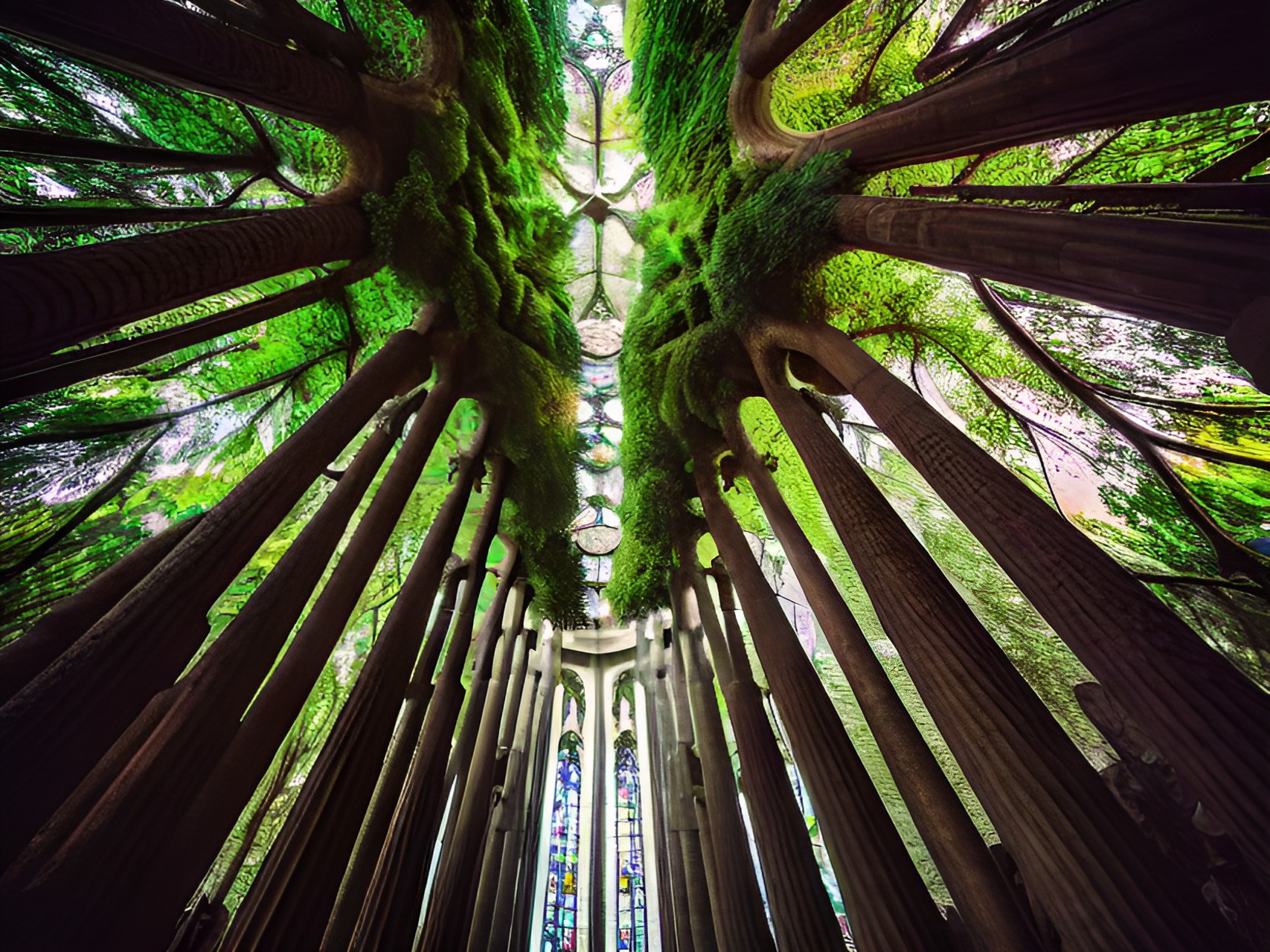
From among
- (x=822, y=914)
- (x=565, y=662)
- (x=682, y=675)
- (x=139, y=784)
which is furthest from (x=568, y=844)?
(x=139, y=784)

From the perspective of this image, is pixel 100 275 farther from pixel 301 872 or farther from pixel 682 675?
pixel 682 675

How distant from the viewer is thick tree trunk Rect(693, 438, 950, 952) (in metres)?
2.46

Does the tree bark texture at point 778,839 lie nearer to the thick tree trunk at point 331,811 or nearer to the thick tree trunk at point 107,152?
the thick tree trunk at point 331,811

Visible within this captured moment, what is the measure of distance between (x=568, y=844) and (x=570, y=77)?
1899 centimetres

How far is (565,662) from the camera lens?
14328mm

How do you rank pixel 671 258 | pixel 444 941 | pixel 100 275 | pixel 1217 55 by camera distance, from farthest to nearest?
pixel 671 258 → pixel 444 941 → pixel 100 275 → pixel 1217 55

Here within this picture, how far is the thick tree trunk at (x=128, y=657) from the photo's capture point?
169 cm

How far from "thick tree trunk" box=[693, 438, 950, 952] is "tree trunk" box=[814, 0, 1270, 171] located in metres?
3.30

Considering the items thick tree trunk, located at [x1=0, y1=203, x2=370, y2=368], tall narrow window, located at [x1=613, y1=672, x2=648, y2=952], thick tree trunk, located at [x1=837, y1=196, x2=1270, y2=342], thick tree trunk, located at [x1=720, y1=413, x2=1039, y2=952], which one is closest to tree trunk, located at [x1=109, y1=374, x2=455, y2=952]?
thick tree trunk, located at [x1=0, y1=203, x2=370, y2=368]

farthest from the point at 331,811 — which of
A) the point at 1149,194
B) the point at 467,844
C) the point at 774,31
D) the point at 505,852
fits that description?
the point at 774,31

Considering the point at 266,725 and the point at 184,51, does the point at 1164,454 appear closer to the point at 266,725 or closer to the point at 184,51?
the point at 266,725

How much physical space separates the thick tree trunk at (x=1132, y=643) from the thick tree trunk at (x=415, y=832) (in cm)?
451

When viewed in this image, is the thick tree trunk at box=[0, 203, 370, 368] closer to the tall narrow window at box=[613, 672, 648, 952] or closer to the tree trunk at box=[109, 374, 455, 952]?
the tree trunk at box=[109, 374, 455, 952]

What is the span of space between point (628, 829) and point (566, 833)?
4.98 ft
